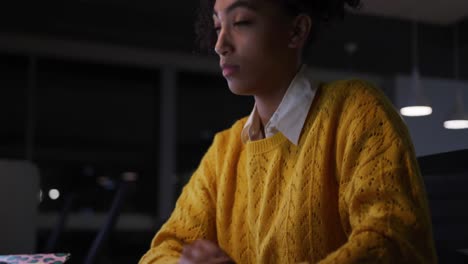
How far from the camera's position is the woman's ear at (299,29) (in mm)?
1007

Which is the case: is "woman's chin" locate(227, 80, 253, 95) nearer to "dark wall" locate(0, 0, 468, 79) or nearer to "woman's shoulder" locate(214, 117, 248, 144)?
"woman's shoulder" locate(214, 117, 248, 144)

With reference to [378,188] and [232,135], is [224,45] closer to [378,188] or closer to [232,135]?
[232,135]

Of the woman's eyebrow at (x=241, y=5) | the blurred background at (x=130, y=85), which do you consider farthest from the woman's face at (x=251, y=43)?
the blurred background at (x=130, y=85)

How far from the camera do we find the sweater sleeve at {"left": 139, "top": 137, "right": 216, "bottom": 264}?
1072 mm

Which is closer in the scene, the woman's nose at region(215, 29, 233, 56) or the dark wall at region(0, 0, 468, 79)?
the woman's nose at region(215, 29, 233, 56)

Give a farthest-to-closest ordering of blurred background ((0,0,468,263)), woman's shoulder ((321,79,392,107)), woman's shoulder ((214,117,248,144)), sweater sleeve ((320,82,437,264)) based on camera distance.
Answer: blurred background ((0,0,468,263)) < woman's shoulder ((214,117,248,144)) < woman's shoulder ((321,79,392,107)) < sweater sleeve ((320,82,437,264))

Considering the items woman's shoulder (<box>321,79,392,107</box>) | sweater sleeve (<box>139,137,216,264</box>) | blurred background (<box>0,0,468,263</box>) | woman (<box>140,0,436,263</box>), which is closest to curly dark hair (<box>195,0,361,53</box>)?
woman (<box>140,0,436,263</box>)

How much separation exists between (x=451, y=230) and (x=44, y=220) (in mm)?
5942

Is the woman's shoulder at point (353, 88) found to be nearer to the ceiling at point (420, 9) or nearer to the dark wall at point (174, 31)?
the dark wall at point (174, 31)

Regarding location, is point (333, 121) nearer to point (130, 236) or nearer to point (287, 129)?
point (287, 129)

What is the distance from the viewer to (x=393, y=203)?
784mm

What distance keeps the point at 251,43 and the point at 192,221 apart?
12.9 inches

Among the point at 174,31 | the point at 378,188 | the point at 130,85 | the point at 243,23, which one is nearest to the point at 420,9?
the point at 174,31

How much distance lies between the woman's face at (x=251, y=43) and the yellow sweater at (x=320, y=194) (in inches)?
3.5
